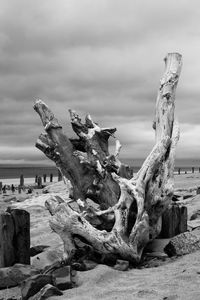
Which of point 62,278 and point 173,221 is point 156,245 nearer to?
point 173,221

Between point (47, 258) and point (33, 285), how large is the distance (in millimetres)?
2070

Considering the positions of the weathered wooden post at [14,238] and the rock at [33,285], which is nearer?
the rock at [33,285]

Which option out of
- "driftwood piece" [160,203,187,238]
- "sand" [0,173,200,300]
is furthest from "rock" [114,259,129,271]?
"driftwood piece" [160,203,187,238]

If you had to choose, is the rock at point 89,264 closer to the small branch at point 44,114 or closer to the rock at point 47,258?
the rock at point 47,258

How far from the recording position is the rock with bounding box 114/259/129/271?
5336 millimetres

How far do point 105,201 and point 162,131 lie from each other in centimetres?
170

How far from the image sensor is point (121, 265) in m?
5.37

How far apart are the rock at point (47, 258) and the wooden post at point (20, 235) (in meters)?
0.45

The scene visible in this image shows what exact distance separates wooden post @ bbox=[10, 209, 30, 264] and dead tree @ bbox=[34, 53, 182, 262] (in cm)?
40

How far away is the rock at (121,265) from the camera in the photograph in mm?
5336

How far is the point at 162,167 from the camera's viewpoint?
6785 mm

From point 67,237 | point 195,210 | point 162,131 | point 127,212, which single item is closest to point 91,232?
point 67,237

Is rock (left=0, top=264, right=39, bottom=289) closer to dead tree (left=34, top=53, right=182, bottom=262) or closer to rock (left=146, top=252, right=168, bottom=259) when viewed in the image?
dead tree (left=34, top=53, right=182, bottom=262)

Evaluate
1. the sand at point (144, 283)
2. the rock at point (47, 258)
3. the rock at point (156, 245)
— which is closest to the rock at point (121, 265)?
the sand at point (144, 283)
